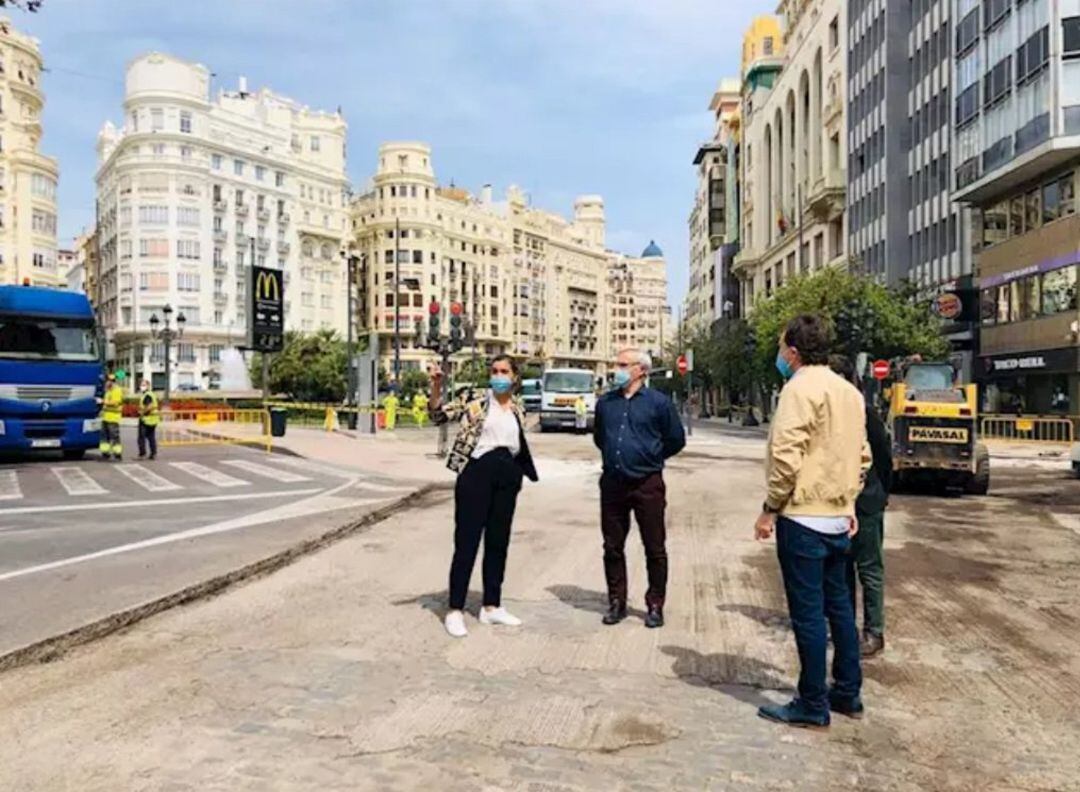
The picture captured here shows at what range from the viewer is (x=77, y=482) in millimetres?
16250

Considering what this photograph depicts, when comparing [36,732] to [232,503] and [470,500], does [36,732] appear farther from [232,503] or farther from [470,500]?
[232,503]

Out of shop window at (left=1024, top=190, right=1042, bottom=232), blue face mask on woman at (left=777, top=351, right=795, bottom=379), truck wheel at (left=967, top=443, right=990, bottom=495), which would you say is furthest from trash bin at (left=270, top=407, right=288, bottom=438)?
shop window at (left=1024, top=190, right=1042, bottom=232)

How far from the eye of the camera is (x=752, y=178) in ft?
288

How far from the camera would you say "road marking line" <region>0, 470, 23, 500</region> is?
46.5 ft

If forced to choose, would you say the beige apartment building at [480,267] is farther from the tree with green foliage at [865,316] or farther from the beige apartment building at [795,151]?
the tree with green foliage at [865,316]

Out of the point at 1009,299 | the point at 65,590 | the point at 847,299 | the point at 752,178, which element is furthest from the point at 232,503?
the point at 752,178

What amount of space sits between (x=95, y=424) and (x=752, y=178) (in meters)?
76.1

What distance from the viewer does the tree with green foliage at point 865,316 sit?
3838cm

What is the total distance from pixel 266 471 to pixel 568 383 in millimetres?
18361

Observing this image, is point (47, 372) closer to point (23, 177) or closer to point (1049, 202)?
point (1049, 202)

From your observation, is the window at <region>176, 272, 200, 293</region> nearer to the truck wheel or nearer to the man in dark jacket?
the truck wheel

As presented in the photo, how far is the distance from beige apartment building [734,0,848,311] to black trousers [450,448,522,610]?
49439 mm

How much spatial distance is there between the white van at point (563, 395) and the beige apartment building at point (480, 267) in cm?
6926

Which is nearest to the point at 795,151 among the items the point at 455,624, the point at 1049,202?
the point at 1049,202
